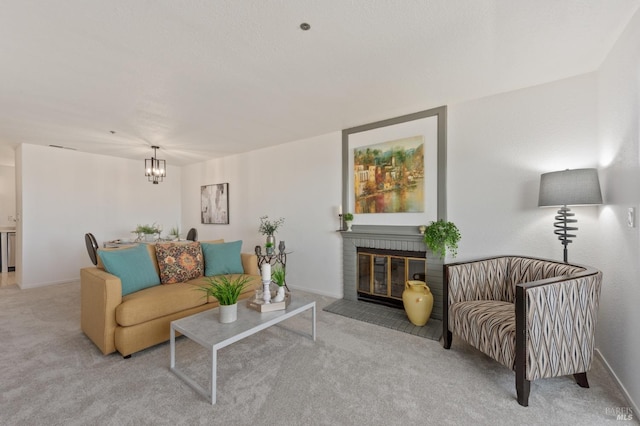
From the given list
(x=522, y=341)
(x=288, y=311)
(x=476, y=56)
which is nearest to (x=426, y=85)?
(x=476, y=56)

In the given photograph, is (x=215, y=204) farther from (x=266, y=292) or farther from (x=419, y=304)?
(x=419, y=304)

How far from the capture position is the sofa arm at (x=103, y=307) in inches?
88.4

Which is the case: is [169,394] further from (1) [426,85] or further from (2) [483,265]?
(1) [426,85]

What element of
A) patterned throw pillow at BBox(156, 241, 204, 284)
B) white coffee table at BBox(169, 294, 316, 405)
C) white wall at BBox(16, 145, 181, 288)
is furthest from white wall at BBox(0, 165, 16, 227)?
white coffee table at BBox(169, 294, 316, 405)

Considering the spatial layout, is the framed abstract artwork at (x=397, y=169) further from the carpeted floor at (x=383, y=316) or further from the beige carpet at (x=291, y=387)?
the beige carpet at (x=291, y=387)

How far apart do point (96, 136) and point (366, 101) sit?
3.91 meters

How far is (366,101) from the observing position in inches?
116

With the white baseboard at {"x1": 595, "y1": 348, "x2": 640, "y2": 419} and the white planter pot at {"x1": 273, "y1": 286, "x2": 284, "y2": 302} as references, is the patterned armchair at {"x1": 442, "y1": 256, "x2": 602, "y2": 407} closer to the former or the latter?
the white baseboard at {"x1": 595, "y1": 348, "x2": 640, "y2": 419}

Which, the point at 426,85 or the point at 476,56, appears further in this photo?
the point at 426,85

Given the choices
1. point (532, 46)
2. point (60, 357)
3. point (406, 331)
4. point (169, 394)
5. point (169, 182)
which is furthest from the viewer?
point (169, 182)

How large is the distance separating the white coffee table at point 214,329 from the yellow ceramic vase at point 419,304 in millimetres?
1236

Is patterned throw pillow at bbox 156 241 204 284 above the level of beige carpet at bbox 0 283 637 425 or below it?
above

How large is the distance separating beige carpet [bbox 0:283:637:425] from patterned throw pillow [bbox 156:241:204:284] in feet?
2.41

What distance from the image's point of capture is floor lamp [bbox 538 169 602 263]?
6.77 feet
